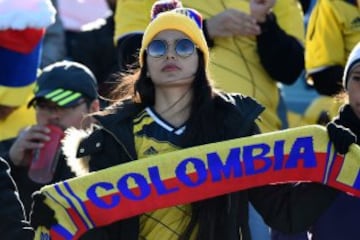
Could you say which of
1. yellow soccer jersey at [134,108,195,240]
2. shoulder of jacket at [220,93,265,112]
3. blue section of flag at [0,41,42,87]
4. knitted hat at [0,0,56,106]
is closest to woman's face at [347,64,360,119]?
shoulder of jacket at [220,93,265,112]

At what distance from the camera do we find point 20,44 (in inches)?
263

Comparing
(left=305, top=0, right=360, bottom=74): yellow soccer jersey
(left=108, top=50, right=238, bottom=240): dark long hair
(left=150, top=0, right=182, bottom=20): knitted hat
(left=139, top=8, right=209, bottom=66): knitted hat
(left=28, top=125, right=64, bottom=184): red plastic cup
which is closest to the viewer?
(left=108, top=50, right=238, bottom=240): dark long hair

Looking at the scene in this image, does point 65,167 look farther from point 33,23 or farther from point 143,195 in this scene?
point 143,195

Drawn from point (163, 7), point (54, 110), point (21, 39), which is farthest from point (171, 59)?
point (21, 39)

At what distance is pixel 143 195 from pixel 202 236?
0.26m

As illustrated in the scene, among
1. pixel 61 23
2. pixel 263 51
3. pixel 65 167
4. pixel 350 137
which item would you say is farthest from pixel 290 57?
pixel 61 23

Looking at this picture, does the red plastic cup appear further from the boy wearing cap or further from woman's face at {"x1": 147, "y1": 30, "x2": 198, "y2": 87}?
woman's face at {"x1": 147, "y1": 30, "x2": 198, "y2": 87}

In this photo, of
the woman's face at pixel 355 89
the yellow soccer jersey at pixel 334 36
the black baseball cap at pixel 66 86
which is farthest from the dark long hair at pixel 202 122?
the yellow soccer jersey at pixel 334 36

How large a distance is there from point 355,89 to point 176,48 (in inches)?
35.6

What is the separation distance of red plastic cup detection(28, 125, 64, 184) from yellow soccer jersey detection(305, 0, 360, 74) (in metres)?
1.30

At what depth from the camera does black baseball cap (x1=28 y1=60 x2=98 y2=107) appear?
21.4 feet

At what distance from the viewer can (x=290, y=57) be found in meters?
→ 6.27

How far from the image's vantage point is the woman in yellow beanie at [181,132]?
4.78 m

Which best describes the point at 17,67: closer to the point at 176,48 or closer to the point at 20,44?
the point at 20,44
